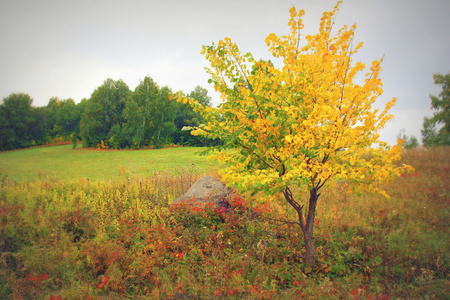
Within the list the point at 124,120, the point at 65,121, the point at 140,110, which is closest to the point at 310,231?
the point at 140,110

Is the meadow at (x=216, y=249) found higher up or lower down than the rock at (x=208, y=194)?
lower down

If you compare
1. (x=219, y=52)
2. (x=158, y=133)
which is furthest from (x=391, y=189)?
(x=158, y=133)

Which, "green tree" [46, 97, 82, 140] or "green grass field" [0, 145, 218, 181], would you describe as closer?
"green grass field" [0, 145, 218, 181]

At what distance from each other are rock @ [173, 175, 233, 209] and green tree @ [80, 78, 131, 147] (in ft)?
100

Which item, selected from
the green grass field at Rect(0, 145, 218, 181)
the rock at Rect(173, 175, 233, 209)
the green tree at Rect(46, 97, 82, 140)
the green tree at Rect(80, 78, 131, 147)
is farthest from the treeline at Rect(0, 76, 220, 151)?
the rock at Rect(173, 175, 233, 209)

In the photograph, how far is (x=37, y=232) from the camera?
5.45m

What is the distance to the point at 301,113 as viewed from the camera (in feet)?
11.3

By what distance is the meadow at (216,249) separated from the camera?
3603mm

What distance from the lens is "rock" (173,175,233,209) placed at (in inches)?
257

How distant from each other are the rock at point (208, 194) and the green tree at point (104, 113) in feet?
100

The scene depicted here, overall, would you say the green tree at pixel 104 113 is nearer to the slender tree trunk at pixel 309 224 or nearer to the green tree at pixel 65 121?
the green tree at pixel 65 121

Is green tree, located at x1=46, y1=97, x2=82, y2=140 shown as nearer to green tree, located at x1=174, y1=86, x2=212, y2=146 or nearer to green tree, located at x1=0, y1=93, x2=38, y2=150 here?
green tree, located at x1=0, y1=93, x2=38, y2=150

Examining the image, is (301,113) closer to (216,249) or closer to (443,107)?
(216,249)

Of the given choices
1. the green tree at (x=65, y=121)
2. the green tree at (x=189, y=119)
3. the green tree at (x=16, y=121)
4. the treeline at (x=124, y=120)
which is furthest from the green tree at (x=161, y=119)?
the green tree at (x=65, y=121)
